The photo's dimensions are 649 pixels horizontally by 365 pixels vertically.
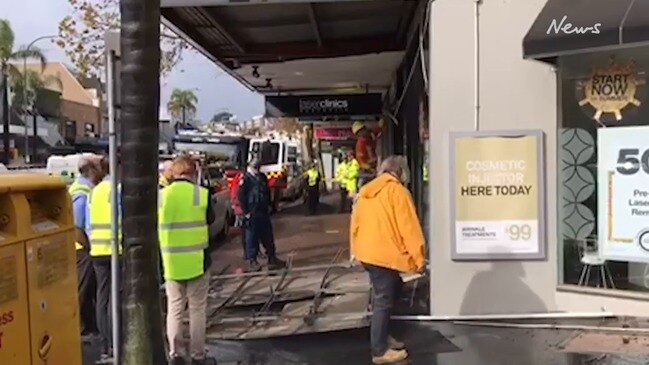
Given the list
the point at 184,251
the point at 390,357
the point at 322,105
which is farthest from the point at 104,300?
the point at 322,105

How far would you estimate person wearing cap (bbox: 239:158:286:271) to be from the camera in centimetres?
1371

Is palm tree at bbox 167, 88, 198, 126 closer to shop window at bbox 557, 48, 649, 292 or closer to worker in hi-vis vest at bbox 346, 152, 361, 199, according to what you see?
worker in hi-vis vest at bbox 346, 152, 361, 199

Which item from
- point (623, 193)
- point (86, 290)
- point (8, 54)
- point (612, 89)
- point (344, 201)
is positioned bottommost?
point (344, 201)

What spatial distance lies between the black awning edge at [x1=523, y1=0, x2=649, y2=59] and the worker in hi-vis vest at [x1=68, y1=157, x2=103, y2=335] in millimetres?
4440

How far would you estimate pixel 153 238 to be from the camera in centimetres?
514

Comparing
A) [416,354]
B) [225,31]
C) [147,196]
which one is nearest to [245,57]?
[225,31]

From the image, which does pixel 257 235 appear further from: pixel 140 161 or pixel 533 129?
pixel 140 161

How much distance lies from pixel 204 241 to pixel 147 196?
206 centimetres

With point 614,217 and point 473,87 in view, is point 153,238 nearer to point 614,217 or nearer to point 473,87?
point 473,87

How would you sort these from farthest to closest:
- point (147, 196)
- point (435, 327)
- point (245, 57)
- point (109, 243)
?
point (245, 57), point (435, 327), point (109, 243), point (147, 196)

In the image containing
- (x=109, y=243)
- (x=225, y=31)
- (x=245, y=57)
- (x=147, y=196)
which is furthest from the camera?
(x=245, y=57)

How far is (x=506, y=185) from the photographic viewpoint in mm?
8586

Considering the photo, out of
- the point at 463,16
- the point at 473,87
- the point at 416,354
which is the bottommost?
the point at 416,354

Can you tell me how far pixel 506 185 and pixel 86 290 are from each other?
175 inches
